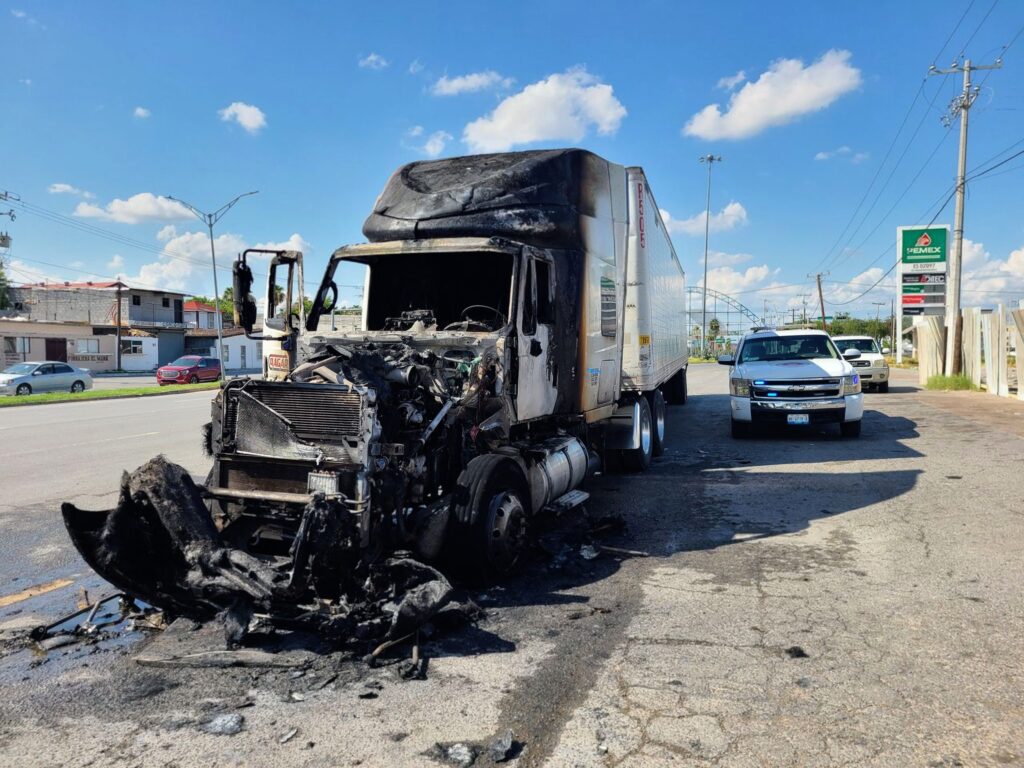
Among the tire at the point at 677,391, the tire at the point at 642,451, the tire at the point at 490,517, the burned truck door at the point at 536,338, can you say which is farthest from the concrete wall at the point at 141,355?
the tire at the point at 490,517

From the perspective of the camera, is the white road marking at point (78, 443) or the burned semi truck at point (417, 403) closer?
the burned semi truck at point (417, 403)

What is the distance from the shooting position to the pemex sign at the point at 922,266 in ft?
163

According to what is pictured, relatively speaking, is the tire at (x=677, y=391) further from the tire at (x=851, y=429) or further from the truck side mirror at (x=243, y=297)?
the truck side mirror at (x=243, y=297)

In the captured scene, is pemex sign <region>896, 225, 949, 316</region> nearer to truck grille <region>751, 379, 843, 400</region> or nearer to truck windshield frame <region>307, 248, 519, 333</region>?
truck grille <region>751, 379, 843, 400</region>

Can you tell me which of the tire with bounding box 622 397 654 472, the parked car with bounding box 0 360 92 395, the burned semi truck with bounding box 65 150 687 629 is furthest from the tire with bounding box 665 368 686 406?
the parked car with bounding box 0 360 92 395

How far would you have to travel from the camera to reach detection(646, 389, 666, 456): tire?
11211mm

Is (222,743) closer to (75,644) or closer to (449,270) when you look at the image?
(75,644)

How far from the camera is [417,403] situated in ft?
17.2

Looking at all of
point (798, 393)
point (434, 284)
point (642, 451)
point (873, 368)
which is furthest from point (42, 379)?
point (873, 368)

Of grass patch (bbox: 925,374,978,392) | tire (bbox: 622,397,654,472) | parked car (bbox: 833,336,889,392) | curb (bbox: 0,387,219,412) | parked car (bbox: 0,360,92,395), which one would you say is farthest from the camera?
parked car (bbox: 0,360,92,395)

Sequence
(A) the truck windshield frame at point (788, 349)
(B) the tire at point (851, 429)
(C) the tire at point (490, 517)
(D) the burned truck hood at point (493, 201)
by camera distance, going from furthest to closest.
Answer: (A) the truck windshield frame at point (788, 349) < (B) the tire at point (851, 429) < (D) the burned truck hood at point (493, 201) < (C) the tire at point (490, 517)

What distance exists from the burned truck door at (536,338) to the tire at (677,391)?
12943 mm

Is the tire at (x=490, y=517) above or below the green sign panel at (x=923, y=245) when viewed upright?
below

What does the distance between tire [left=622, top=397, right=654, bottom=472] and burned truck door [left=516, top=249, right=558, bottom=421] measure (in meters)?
3.12
